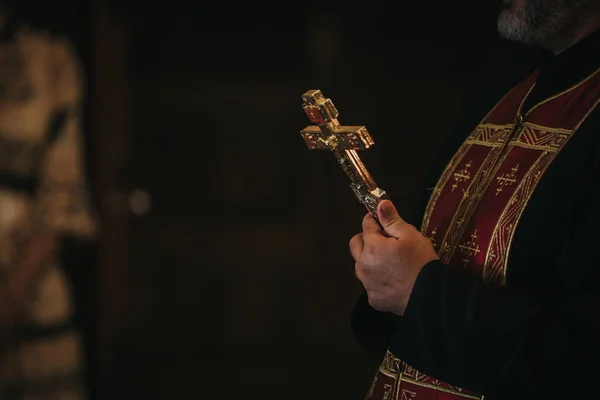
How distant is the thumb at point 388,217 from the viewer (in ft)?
3.25

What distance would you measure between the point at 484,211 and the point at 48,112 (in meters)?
1.94

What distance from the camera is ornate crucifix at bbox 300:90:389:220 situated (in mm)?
1021

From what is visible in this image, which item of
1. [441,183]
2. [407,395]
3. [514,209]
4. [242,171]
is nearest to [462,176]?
[441,183]

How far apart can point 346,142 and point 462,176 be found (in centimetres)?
19

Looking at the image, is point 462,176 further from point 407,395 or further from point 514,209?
point 407,395

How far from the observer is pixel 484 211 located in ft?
3.39

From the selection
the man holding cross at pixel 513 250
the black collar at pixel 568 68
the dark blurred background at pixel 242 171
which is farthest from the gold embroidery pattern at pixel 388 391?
the dark blurred background at pixel 242 171

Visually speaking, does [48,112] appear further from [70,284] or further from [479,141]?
[479,141]

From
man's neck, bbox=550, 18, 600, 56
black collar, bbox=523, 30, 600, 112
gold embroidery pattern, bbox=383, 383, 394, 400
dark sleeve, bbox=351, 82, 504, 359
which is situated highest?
man's neck, bbox=550, 18, 600, 56

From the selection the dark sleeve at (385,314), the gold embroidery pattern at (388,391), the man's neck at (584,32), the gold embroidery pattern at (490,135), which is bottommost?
the gold embroidery pattern at (388,391)

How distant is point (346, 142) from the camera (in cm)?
103

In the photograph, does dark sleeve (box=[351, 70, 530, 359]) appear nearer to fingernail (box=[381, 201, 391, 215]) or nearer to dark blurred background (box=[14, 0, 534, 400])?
fingernail (box=[381, 201, 391, 215])

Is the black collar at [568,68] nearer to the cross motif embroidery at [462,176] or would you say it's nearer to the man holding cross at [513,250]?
the man holding cross at [513,250]

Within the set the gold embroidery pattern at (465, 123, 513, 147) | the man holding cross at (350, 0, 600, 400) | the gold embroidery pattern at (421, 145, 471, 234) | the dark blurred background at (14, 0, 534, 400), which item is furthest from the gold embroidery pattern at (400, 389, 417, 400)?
the dark blurred background at (14, 0, 534, 400)
